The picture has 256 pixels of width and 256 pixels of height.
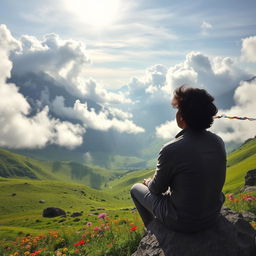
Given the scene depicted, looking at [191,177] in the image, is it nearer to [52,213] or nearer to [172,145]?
[172,145]

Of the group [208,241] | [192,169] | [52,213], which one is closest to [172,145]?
[192,169]

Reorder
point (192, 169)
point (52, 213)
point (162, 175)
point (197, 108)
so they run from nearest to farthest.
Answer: point (192, 169) < point (197, 108) < point (162, 175) < point (52, 213)

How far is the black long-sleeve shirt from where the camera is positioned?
615 cm

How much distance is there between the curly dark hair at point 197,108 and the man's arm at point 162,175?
844mm

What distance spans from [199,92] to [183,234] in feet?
9.70

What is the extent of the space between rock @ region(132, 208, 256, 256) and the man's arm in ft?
3.00

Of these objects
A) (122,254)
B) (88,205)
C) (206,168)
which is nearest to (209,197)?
(206,168)

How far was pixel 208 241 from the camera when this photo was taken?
6281mm

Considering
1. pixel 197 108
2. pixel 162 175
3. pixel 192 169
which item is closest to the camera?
pixel 192 169

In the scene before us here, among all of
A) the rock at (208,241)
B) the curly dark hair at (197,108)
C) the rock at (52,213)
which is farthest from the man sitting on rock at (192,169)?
the rock at (52,213)

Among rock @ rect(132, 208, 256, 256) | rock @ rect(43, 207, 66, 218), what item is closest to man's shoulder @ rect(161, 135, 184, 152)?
rock @ rect(132, 208, 256, 256)

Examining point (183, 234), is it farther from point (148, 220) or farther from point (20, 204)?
point (20, 204)

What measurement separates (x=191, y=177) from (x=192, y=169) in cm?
16

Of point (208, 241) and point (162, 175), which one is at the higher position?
point (162, 175)
